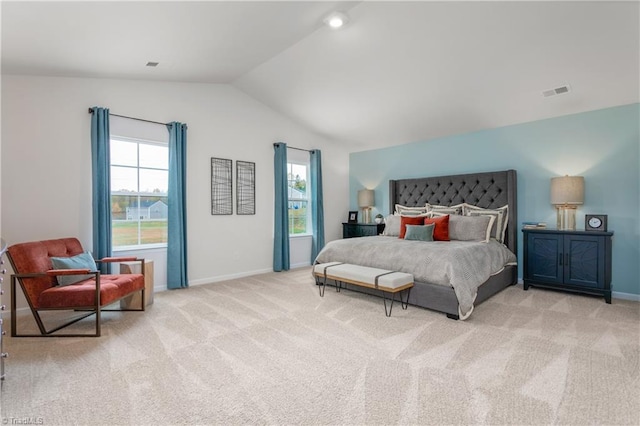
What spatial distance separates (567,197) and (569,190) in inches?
3.6

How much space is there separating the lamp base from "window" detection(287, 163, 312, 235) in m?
4.17

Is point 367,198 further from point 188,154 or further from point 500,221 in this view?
point 188,154

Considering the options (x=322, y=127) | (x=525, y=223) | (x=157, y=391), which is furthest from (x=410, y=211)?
(x=157, y=391)

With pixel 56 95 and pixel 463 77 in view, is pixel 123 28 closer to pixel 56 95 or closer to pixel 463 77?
pixel 56 95

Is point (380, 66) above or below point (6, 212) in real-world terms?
above

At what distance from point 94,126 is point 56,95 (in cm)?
50

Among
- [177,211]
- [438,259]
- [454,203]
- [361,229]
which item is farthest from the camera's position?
[361,229]

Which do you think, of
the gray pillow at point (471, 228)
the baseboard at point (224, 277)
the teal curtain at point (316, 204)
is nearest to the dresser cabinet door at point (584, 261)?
the gray pillow at point (471, 228)

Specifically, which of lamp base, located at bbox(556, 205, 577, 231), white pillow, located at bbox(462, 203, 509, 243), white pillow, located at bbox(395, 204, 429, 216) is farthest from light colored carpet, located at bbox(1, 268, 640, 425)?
white pillow, located at bbox(395, 204, 429, 216)

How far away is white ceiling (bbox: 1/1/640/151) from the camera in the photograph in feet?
9.63

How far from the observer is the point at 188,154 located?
5.01 m

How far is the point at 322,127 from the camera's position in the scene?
21.1 feet

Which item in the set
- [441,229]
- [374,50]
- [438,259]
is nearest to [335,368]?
[438,259]

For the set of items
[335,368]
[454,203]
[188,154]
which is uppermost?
[188,154]
